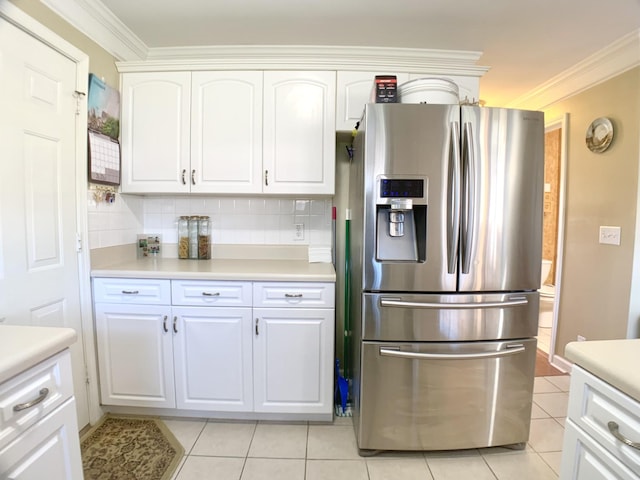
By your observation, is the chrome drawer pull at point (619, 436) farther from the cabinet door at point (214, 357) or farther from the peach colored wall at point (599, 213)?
the peach colored wall at point (599, 213)

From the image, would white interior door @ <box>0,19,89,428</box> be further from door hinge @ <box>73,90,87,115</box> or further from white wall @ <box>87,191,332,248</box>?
white wall @ <box>87,191,332,248</box>

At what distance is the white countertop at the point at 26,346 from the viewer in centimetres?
74

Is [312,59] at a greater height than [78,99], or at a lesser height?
greater

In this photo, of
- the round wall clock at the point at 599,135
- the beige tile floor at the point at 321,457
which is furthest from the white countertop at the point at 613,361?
the round wall clock at the point at 599,135

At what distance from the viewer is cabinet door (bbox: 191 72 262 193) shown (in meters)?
1.92

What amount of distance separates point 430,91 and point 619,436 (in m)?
1.50

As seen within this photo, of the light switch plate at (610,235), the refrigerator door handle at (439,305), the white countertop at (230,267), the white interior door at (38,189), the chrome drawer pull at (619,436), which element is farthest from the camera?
the light switch plate at (610,235)

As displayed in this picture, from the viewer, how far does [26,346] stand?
0.81 meters

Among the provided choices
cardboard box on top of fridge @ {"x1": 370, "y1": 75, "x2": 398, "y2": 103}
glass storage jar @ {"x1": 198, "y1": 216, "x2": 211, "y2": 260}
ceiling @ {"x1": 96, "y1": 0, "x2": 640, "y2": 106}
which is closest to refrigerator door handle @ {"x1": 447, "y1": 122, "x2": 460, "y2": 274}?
cardboard box on top of fridge @ {"x1": 370, "y1": 75, "x2": 398, "y2": 103}

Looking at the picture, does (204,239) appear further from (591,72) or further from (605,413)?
(591,72)

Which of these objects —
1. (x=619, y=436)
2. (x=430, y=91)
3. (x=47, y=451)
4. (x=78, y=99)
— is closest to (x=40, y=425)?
(x=47, y=451)

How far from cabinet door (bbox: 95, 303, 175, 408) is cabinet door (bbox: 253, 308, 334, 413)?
533mm

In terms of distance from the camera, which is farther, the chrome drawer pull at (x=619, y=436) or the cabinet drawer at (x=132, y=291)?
the cabinet drawer at (x=132, y=291)

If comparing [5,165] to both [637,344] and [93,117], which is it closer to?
[93,117]
